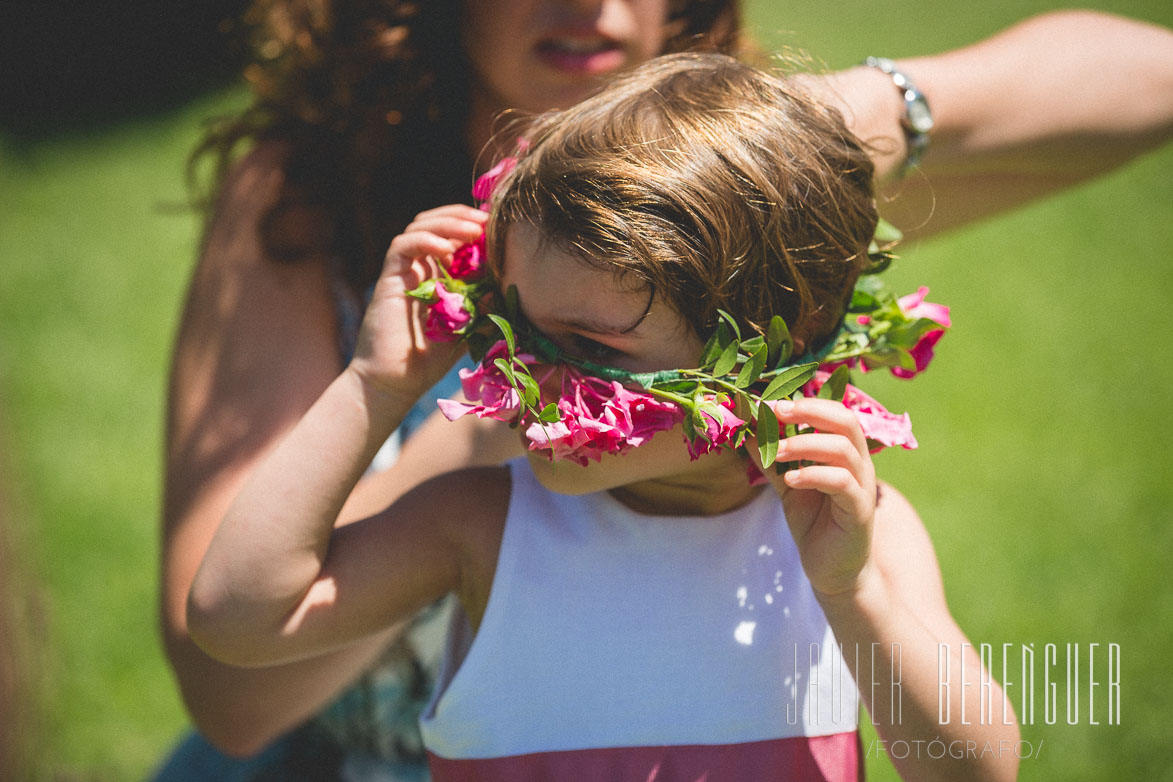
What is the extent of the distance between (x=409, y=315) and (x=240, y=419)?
1.99 ft

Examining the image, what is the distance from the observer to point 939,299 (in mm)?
7336

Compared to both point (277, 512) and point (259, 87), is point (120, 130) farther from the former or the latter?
point (277, 512)

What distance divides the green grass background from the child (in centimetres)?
65

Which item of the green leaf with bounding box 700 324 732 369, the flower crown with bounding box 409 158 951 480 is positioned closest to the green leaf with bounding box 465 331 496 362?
the flower crown with bounding box 409 158 951 480

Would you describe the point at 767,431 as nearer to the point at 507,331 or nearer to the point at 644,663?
the point at 507,331

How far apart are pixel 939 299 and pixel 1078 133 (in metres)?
5.10

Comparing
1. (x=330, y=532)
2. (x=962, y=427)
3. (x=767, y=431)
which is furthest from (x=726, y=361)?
(x=962, y=427)

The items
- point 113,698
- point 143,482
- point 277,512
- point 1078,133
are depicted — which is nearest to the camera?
point 277,512

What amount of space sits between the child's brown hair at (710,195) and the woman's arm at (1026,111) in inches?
22.2

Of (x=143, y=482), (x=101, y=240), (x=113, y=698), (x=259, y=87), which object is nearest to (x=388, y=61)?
(x=259, y=87)

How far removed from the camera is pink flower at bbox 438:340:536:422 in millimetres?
1572

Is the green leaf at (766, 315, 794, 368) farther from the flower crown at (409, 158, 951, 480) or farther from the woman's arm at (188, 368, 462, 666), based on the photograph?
the woman's arm at (188, 368, 462, 666)

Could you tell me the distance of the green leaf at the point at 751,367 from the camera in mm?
1565

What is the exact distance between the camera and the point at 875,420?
168 cm
